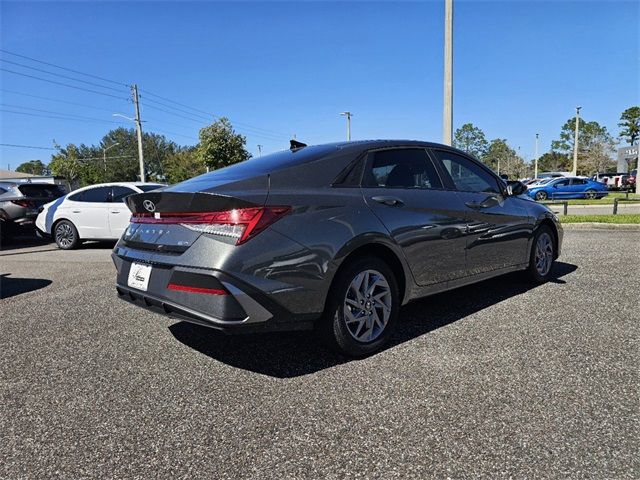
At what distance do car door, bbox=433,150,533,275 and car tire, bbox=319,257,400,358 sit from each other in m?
1.08

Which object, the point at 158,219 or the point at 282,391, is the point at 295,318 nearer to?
the point at 282,391

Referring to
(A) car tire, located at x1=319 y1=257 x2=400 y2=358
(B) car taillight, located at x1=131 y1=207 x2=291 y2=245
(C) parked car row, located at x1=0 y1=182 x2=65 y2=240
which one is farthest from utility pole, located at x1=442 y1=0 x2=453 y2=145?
(C) parked car row, located at x1=0 y1=182 x2=65 y2=240

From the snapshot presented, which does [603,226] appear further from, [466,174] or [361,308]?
[361,308]

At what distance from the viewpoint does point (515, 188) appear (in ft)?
15.7

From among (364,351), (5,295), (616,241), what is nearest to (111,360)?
(364,351)

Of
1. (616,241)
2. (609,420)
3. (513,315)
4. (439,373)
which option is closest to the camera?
(609,420)

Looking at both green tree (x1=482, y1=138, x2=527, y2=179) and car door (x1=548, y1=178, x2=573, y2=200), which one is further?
green tree (x1=482, y1=138, x2=527, y2=179)

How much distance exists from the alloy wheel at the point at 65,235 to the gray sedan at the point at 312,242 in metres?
7.33

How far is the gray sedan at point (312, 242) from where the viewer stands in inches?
104

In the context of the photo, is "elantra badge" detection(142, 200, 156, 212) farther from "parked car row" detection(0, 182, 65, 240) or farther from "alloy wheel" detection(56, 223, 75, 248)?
"parked car row" detection(0, 182, 65, 240)

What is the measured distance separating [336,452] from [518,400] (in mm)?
1114

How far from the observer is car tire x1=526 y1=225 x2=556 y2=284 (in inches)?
197

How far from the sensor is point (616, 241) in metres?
8.20

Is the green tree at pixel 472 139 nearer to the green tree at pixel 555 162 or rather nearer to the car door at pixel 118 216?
the green tree at pixel 555 162
